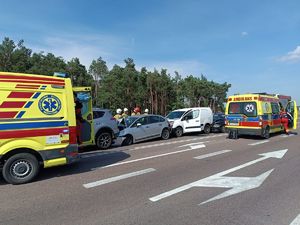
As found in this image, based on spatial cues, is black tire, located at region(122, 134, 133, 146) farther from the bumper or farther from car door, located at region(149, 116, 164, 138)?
the bumper

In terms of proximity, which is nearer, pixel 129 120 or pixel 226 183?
pixel 226 183

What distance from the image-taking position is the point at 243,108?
14500mm

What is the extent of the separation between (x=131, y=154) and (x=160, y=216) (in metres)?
6.19

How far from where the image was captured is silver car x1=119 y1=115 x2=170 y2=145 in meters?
13.8

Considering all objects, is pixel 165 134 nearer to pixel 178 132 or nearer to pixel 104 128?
pixel 178 132

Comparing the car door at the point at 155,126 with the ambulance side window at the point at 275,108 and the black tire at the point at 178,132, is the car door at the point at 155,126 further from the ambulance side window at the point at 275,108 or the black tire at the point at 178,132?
the ambulance side window at the point at 275,108

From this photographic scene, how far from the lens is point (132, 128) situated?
549 inches

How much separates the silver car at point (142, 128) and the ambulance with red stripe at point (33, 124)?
6430mm

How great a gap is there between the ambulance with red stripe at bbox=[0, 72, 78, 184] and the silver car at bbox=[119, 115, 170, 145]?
21.1ft

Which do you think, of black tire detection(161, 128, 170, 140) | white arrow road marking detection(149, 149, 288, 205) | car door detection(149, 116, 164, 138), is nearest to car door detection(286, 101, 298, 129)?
black tire detection(161, 128, 170, 140)

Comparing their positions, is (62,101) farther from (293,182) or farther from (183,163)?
(293,182)

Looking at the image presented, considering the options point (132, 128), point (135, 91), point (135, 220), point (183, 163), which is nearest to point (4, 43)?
point (135, 91)

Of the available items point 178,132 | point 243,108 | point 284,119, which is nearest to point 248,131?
point 243,108

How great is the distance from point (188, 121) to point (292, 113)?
6.63 metres
